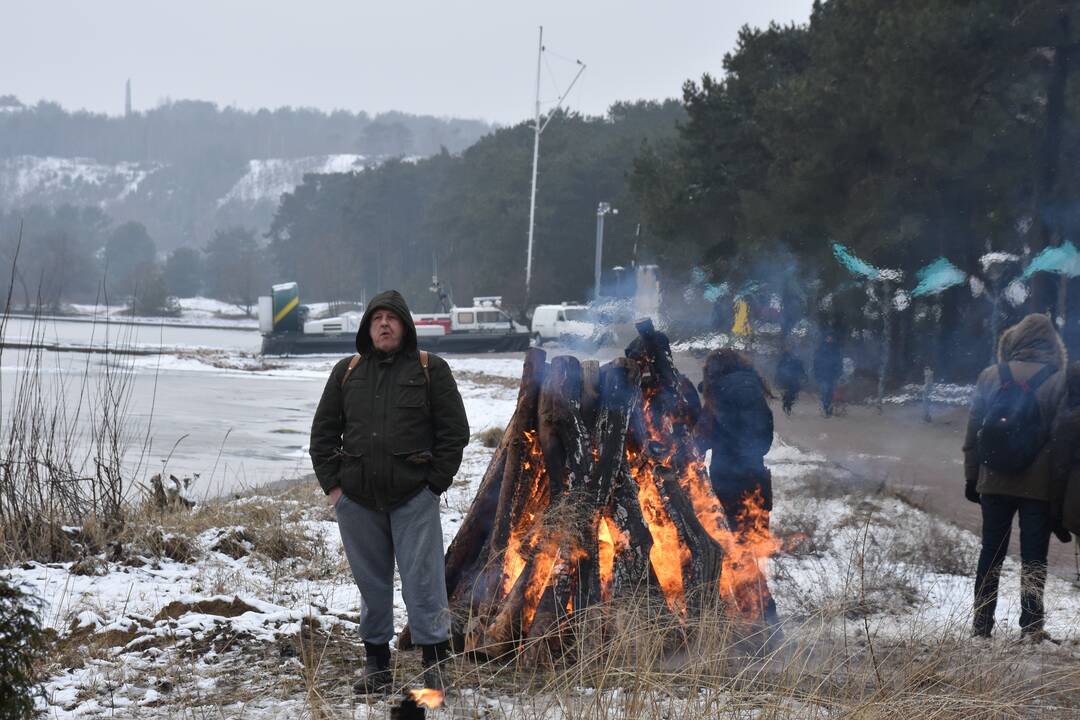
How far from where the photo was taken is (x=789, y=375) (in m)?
19.0

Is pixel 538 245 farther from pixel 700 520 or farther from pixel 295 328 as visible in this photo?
pixel 700 520

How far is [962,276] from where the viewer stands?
20578 millimetres

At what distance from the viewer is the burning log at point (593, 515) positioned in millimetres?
5445

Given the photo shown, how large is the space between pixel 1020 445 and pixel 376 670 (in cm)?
350

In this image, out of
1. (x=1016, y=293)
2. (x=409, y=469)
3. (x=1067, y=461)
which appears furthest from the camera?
(x=1016, y=293)

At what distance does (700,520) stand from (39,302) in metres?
4.69

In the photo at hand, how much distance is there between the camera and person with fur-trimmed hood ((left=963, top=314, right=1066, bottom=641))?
5812 mm

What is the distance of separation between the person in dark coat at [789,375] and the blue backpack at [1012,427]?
11726 mm

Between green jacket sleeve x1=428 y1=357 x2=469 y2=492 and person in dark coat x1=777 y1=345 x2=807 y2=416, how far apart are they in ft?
44.6

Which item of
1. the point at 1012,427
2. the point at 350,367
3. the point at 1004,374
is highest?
the point at 1004,374

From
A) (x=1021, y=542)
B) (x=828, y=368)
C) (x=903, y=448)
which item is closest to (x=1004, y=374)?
(x=1021, y=542)

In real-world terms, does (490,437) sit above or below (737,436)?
below

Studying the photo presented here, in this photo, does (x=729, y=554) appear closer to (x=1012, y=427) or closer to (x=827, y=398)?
(x=1012, y=427)

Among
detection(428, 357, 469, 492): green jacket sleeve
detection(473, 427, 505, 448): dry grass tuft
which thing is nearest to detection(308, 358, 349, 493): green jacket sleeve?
detection(428, 357, 469, 492): green jacket sleeve
